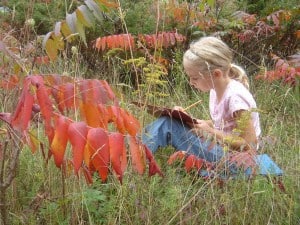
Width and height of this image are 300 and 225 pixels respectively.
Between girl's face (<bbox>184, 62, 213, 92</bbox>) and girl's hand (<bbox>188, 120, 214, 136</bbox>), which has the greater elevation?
girl's face (<bbox>184, 62, 213, 92</bbox>)

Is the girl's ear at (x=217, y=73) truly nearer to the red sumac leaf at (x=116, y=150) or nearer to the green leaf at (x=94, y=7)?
the green leaf at (x=94, y=7)

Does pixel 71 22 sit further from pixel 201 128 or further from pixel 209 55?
pixel 209 55

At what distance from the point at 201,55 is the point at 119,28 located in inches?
91.3

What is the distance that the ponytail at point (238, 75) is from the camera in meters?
2.88

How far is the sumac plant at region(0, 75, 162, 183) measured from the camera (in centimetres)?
132

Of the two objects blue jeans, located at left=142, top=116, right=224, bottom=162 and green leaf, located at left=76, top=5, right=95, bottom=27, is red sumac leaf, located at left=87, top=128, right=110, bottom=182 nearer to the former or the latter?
green leaf, located at left=76, top=5, right=95, bottom=27

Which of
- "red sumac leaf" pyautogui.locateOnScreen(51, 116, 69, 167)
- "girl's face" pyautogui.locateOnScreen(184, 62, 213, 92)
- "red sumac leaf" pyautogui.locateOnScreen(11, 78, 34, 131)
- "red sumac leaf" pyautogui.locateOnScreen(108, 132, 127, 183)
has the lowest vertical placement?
"girl's face" pyautogui.locateOnScreen(184, 62, 213, 92)

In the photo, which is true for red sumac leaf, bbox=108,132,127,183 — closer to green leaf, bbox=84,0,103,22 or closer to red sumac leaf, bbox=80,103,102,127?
red sumac leaf, bbox=80,103,102,127

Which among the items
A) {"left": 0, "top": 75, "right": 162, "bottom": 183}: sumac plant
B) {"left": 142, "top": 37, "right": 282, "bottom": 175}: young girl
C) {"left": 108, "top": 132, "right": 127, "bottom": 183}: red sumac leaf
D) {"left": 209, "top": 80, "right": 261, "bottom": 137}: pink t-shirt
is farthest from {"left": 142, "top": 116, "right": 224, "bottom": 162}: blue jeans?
{"left": 108, "top": 132, "right": 127, "bottom": 183}: red sumac leaf

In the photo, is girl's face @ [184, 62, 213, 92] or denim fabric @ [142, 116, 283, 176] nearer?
denim fabric @ [142, 116, 283, 176]

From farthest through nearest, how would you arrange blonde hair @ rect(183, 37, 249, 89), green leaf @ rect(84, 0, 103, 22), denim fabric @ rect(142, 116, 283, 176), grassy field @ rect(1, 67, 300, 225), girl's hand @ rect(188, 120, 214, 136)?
blonde hair @ rect(183, 37, 249, 89), denim fabric @ rect(142, 116, 283, 176), girl's hand @ rect(188, 120, 214, 136), grassy field @ rect(1, 67, 300, 225), green leaf @ rect(84, 0, 103, 22)

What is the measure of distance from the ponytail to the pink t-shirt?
0.10 m

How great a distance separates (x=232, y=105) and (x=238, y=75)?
1.10 ft

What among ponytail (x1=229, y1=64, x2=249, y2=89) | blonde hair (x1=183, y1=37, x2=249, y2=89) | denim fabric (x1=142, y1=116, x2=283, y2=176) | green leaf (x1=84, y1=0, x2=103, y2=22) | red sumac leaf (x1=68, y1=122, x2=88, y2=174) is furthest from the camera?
ponytail (x1=229, y1=64, x2=249, y2=89)
